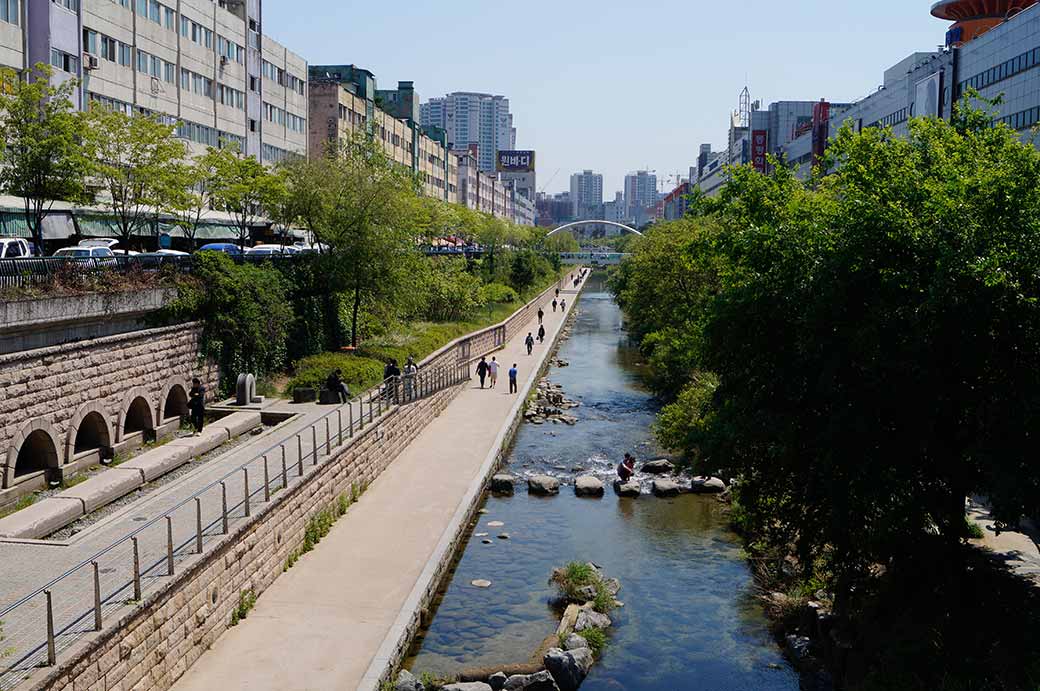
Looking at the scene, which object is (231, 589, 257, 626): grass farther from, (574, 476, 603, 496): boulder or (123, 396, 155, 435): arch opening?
(574, 476, 603, 496): boulder

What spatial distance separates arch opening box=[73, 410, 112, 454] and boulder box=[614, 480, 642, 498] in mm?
14962

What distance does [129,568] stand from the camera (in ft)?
52.0

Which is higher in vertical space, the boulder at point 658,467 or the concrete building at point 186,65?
the concrete building at point 186,65

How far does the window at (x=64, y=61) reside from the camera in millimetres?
39987

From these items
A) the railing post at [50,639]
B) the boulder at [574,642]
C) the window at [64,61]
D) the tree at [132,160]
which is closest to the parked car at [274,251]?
the tree at [132,160]

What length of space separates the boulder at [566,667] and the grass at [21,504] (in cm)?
1065

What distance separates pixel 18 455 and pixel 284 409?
1117 centimetres

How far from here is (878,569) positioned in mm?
21062

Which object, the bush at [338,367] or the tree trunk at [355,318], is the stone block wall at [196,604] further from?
the tree trunk at [355,318]

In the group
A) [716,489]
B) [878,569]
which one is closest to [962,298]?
[878,569]

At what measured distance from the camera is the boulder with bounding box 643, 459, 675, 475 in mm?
34094

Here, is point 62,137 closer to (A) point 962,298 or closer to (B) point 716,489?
(B) point 716,489

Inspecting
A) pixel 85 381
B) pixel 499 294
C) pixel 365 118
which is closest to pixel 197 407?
pixel 85 381

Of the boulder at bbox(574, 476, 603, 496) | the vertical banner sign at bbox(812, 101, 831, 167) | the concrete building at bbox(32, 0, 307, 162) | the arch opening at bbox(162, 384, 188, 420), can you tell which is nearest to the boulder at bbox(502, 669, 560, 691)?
the boulder at bbox(574, 476, 603, 496)
